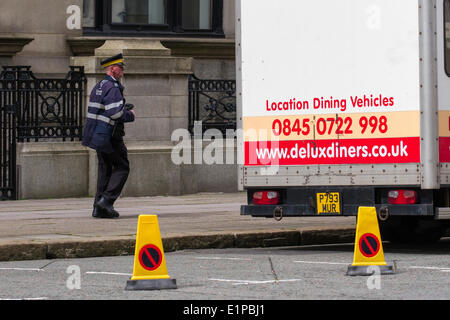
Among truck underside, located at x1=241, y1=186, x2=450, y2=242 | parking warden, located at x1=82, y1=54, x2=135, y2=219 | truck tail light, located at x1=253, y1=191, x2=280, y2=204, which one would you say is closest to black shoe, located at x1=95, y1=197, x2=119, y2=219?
parking warden, located at x1=82, y1=54, x2=135, y2=219

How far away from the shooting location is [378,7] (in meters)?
12.6

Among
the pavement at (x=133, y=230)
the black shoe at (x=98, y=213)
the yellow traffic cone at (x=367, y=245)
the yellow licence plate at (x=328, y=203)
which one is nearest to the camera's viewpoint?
the yellow traffic cone at (x=367, y=245)

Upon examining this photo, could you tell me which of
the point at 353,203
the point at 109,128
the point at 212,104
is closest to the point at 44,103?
the point at 212,104

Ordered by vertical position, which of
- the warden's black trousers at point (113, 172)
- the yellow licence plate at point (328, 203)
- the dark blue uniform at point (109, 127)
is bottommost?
the yellow licence plate at point (328, 203)

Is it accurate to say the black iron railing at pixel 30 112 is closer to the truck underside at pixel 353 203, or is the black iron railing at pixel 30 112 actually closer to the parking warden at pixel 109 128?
the parking warden at pixel 109 128

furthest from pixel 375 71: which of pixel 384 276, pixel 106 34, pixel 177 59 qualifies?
pixel 106 34

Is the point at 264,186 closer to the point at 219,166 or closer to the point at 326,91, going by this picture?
the point at 326,91

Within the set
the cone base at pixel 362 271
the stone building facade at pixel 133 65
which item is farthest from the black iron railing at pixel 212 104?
the cone base at pixel 362 271

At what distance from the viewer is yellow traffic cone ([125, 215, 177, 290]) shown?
31.8 feet

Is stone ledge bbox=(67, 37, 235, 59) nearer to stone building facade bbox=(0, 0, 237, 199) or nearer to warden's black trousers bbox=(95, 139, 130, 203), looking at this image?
stone building facade bbox=(0, 0, 237, 199)

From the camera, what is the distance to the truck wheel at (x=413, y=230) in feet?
47.9

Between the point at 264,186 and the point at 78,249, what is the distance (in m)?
2.24

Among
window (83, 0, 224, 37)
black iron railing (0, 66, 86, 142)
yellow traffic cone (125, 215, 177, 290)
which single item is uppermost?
window (83, 0, 224, 37)

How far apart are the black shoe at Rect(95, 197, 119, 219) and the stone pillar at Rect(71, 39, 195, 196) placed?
13.8 ft
